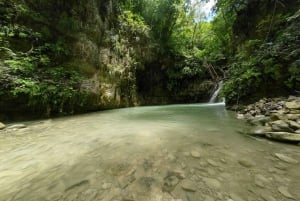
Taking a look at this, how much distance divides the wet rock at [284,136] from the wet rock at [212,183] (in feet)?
5.03

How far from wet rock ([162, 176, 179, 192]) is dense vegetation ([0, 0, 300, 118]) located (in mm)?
4548

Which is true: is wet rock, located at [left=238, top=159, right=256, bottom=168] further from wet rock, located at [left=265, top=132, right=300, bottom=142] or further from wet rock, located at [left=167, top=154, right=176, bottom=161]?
wet rock, located at [left=265, top=132, right=300, bottom=142]

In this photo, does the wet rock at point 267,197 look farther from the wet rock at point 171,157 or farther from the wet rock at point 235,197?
the wet rock at point 171,157

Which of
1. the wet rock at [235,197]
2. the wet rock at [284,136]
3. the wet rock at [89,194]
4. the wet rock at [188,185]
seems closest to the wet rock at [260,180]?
the wet rock at [235,197]

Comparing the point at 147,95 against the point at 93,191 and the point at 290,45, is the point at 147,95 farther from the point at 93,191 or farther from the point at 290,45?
the point at 93,191

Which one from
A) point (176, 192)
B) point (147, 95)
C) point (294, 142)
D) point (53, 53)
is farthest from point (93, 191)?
point (147, 95)

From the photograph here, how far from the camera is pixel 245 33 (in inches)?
290

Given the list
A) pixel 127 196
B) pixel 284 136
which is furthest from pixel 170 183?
pixel 284 136

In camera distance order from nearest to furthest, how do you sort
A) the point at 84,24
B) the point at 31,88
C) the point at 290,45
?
the point at 290,45 < the point at 31,88 < the point at 84,24

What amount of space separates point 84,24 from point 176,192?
765 centimetres

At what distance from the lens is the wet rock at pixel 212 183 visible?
4.14 ft

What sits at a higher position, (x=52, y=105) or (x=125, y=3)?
(x=125, y=3)

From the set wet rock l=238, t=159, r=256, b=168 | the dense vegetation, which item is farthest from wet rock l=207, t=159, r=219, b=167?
the dense vegetation

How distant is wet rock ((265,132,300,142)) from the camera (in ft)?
6.81
